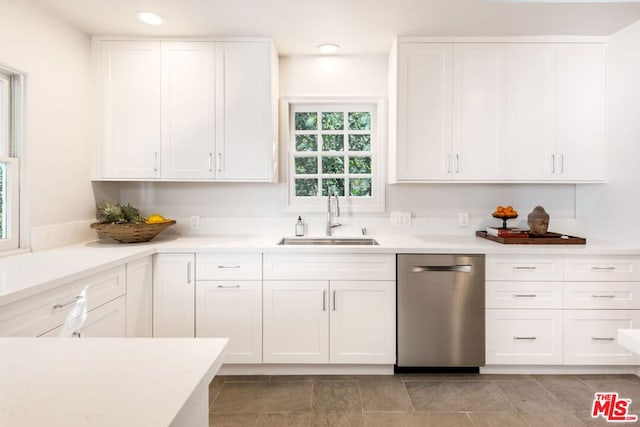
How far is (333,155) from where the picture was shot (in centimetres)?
320

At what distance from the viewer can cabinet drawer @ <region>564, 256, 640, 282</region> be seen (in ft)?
8.11

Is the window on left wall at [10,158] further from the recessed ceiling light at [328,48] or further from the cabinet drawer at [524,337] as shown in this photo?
the cabinet drawer at [524,337]

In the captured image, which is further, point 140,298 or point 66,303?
point 140,298

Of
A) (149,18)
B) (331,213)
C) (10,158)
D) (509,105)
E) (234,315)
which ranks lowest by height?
(234,315)

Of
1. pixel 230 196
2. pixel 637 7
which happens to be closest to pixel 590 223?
pixel 637 7

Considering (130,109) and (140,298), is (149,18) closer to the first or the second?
(130,109)

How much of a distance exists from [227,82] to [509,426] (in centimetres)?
280

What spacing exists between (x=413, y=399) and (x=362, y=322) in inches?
21.4

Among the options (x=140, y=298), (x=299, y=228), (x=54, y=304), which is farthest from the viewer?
(x=299, y=228)

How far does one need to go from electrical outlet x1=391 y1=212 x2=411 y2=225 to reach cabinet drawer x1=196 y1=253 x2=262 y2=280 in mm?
1218

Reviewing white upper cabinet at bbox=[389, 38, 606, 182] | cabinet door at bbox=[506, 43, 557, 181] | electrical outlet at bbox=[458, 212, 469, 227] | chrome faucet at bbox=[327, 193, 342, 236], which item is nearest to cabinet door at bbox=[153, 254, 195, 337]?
chrome faucet at bbox=[327, 193, 342, 236]

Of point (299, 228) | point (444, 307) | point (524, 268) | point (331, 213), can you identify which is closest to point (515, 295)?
point (524, 268)

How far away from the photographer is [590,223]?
116 inches

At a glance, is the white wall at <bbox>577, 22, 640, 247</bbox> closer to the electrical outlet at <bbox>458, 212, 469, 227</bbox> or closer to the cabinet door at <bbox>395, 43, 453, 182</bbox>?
the electrical outlet at <bbox>458, 212, 469, 227</bbox>
